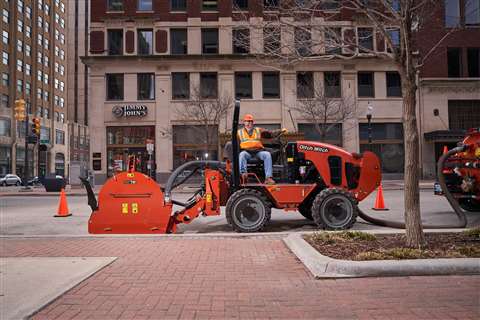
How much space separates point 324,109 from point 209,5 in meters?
13.3

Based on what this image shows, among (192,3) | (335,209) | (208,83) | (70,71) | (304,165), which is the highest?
(70,71)

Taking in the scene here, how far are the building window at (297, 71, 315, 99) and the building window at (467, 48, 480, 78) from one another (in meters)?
13.4

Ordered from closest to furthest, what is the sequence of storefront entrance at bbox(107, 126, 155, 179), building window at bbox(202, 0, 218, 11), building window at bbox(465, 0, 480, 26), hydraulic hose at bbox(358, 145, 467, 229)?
hydraulic hose at bbox(358, 145, 467, 229) < building window at bbox(465, 0, 480, 26) < storefront entrance at bbox(107, 126, 155, 179) < building window at bbox(202, 0, 218, 11)

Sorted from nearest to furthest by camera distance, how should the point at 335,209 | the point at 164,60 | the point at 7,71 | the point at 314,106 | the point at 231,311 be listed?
1. the point at 231,311
2. the point at 335,209
3. the point at 314,106
4. the point at 164,60
5. the point at 7,71

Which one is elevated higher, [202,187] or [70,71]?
[70,71]

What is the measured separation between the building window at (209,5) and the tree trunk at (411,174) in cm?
2925

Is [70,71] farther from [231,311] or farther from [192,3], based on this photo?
[231,311]

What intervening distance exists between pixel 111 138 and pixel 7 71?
1456 inches

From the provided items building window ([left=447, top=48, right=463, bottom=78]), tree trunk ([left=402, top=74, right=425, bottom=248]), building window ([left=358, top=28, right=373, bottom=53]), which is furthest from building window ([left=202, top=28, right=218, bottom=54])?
tree trunk ([left=402, top=74, right=425, bottom=248])

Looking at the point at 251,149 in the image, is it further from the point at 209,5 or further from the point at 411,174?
the point at 209,5

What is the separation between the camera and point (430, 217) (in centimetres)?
1069

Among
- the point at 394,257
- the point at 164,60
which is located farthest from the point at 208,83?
the point at 394,257

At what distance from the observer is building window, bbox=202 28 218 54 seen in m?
32.7

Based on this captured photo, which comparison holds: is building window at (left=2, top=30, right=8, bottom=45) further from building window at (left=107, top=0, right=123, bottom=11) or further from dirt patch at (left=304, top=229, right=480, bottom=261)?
dirt patch at (left=304, top=229, right=480, bottom=261)
